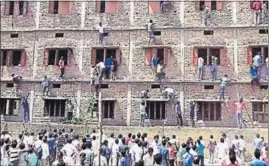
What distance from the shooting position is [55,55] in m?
22.0

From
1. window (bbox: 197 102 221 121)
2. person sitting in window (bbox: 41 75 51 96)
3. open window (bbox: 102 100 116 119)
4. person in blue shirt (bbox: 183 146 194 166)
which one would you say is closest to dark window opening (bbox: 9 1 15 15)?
person sitting in window (bbox: 41 75 51 96)

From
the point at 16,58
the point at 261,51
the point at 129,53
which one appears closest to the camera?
the point at 261,51

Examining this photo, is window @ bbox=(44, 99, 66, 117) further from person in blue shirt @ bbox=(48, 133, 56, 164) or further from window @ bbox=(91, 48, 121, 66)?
person in blue shirt @ bbox=(48, 133, 56, 164)

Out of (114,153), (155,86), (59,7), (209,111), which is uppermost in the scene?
(59,7)

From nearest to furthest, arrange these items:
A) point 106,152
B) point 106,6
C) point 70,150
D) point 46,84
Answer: point 70,150 < point 106,152 < point 46,84 < point 106,6

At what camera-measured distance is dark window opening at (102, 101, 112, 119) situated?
69.0 feet

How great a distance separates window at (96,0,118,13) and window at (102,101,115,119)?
15.6 feet

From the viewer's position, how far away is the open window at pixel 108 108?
21031mm

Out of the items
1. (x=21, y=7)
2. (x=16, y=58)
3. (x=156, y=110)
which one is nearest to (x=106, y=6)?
(x=21, y=7)

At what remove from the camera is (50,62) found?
2200 cm

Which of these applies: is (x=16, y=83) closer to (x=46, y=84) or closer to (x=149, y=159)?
(x=46, y=84)

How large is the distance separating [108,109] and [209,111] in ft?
16.4

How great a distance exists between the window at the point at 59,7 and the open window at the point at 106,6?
1.61 metres

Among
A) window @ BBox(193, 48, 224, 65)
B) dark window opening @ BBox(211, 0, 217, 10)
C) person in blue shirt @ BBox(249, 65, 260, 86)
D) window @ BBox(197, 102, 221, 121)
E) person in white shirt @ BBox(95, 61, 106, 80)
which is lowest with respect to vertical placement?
window @ BBox(197, 102, 221, 121)
